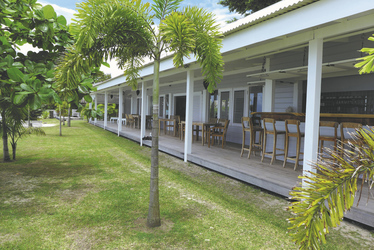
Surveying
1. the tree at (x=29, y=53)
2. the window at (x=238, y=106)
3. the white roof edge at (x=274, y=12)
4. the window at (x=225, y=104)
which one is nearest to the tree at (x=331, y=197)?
the white roof edge at (x=274, y=12)

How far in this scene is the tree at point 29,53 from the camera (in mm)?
3510

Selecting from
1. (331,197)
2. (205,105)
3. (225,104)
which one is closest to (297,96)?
(225,104)

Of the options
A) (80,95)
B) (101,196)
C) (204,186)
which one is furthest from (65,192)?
(204,186)

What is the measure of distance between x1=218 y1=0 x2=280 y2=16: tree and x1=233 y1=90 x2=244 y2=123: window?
6.55m

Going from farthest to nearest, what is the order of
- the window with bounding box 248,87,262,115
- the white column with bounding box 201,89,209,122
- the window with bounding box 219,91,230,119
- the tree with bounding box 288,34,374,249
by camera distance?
1. the white column with bounding box 201,89,209,122
2. the window with bounding box 219,91,230,119
3. the window with bounding box 248,87,262,115
4. the tree with bounding box 288,34,374,249

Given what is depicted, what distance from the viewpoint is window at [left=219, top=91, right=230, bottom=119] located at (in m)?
9.47

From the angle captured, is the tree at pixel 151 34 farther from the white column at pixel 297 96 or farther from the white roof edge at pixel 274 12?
the white column at pixel 297 96

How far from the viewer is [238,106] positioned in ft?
29.5

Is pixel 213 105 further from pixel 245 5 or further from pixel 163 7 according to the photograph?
pixel 163 7

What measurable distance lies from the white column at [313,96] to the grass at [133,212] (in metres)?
0.92

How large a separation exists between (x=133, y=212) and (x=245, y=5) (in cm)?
1346

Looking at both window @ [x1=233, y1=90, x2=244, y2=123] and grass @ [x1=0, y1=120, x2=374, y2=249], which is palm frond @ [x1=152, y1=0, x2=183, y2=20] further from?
window @ [x1=233, y1=90, x2=244, y2=123]

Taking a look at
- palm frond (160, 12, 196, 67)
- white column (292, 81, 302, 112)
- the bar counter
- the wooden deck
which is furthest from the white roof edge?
white column (292, 81, 302, 112)

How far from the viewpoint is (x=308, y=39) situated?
3574 mm
